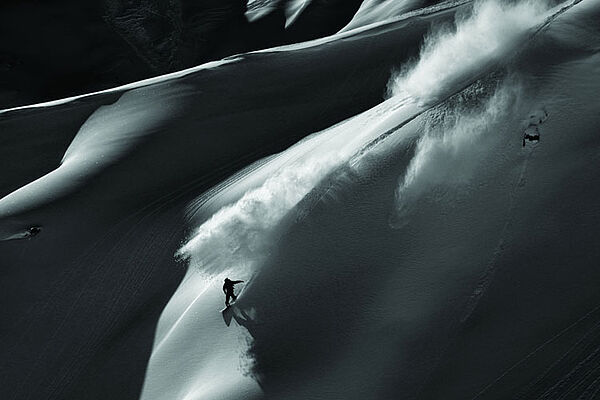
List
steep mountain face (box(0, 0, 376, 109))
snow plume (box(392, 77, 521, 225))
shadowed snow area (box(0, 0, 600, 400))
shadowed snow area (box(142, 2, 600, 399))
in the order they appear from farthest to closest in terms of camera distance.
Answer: steep mountain face (box(0, 0, 376, 109)), snow plume (box(392, 77, 521, 225)), shadowed snow area (box(0, 0, 600, 400)), shadowed snow area (box(142, 2, 600, 399))

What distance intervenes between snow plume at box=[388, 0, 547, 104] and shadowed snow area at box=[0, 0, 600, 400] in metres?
0.12

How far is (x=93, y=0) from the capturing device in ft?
201

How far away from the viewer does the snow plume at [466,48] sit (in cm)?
2273

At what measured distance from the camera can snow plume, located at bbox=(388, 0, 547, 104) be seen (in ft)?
74.6

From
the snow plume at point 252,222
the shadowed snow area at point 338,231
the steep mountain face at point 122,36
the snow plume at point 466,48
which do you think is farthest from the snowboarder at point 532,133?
the steep mountain face at point 122,36

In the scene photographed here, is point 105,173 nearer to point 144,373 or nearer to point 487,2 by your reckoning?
point 144,373

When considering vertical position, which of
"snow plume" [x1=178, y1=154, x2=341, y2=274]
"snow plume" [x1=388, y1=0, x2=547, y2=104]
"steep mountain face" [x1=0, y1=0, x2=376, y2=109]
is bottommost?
"snow plume" [x1=178, y1=154, x2=341, y2=274]

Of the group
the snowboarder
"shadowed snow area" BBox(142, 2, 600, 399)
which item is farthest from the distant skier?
the snowboarder

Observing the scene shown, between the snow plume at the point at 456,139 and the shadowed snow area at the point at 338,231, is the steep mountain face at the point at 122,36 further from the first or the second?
the snow plume at the point at 456,139

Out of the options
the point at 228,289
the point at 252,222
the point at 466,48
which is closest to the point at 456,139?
the point at 252,222

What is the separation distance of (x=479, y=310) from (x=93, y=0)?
188ft

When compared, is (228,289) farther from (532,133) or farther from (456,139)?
(532,133)

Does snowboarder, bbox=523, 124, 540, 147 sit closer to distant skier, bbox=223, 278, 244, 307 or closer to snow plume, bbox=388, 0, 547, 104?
snow plume, bbox=388, 0, 547, 104

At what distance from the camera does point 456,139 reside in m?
18.7
